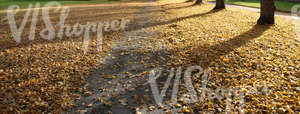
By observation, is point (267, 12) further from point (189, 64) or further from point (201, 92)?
point (201, 92)

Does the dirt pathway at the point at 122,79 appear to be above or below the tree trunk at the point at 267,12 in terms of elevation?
below

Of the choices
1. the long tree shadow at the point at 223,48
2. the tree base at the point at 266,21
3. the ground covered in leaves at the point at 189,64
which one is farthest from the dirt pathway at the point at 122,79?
the tree base at the point at 266,21

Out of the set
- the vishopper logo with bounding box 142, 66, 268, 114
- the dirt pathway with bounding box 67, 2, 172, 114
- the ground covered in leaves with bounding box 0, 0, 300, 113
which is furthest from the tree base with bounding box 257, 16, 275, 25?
the vishopper logo with bounding box 142, 66, 268, 114

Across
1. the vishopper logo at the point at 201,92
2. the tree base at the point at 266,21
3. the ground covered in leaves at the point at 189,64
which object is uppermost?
the tree base at the point at 266,21

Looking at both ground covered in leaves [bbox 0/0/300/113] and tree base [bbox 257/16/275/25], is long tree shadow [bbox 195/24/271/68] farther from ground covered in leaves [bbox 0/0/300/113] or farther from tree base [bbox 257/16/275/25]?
tree base [bbox 257/16/275/25]

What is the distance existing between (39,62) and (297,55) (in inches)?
344

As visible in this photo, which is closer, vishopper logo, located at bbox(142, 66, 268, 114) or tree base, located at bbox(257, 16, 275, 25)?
vishopper logo, located at bbox(142, 66, 268, 114)

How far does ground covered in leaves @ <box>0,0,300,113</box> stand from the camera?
15.3 feet

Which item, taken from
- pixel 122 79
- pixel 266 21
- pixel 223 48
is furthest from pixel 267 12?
pixel 122 79

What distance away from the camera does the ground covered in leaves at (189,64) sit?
15.3 ft

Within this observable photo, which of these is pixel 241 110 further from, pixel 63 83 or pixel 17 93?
pixel 17 93

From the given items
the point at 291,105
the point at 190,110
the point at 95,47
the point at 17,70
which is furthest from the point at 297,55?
the point at 17,70

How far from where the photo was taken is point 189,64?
6.45m

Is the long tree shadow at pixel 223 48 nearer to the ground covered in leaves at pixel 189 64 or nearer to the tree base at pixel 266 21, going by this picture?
the ground covered in leaves at pixel 189 64
